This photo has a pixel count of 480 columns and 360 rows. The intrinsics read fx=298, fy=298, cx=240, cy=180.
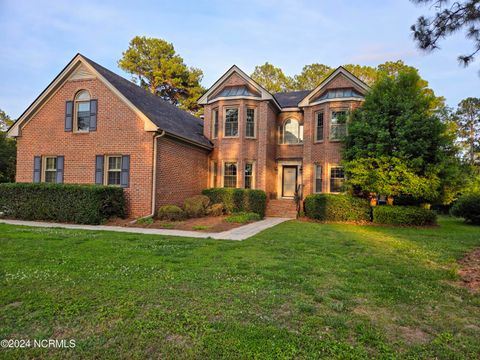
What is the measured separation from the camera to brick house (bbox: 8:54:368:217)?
13508mm

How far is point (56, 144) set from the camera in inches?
587

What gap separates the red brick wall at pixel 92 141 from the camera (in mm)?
13125

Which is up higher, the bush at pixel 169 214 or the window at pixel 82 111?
the window at pixel 82 111

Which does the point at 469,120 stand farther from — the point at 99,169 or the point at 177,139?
the point at 99,169

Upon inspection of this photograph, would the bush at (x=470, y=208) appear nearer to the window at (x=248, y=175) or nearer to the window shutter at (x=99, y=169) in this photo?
the window at (x=248, y=175)

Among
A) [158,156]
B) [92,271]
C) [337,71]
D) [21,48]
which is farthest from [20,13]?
[337,71]

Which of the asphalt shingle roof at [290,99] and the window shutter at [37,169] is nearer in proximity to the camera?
the window shutter at [37,169]

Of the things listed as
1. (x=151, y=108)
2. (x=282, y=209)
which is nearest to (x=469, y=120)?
(x=282, y=209)

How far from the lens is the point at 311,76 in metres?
36.5

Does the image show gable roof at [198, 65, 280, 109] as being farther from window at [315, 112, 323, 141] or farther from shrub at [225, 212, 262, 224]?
shrub at [225, 212, 262, 224]

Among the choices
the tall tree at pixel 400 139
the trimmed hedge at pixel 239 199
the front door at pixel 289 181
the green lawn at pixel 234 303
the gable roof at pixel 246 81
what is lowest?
the green lawn at pixel 234 303

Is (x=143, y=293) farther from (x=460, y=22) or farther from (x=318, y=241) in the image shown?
(x=460, y=22)

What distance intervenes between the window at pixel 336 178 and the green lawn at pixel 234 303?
31.9 ft

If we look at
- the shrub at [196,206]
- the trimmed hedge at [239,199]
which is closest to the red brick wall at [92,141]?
the shrub at [196,206]
